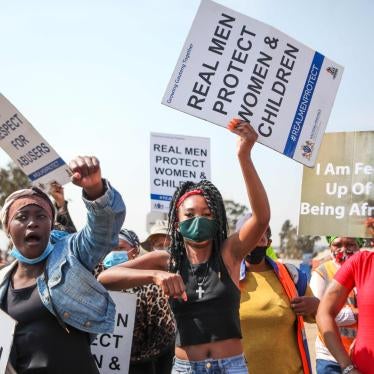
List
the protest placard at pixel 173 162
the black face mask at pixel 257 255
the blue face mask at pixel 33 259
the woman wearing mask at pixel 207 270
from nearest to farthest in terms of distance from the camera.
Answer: the blue face mask at pixel 33 259, the woman wearing mask at pixel 207 270, the black face mask at pixel 257 255, the protest placard at pixel 173 162

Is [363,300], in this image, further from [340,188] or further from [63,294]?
[340,188]

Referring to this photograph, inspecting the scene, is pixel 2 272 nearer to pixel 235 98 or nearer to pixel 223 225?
pixel 223 225

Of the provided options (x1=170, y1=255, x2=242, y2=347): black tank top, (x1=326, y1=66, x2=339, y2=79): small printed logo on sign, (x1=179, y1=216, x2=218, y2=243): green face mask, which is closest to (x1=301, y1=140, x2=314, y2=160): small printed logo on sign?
(x1=326, y1=66, x2=339, y2=79): small printed logo on sign

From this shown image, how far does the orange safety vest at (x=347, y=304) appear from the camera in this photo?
17.9 feet

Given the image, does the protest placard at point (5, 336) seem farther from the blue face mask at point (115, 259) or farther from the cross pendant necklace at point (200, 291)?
the blue face mask at point (115, 259)

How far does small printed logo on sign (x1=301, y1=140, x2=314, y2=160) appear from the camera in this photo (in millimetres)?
4652

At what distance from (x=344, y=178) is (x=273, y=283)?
135cm

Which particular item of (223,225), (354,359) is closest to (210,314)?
(223,225)

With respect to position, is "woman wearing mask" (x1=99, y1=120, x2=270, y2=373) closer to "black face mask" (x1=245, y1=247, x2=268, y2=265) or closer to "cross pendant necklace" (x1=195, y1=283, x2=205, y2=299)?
"cross pendant necklace" (x1=195, y1=283, x2=205, y2=299)

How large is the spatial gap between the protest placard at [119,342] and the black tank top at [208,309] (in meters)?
Answer: 1.03

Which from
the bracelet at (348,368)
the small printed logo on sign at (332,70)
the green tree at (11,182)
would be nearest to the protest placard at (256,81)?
the small printed logo on sign at (332,70)

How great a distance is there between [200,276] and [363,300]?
882 mm

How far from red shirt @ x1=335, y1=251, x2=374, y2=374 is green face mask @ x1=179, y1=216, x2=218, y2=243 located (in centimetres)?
78

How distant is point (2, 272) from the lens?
3623 millimetres
